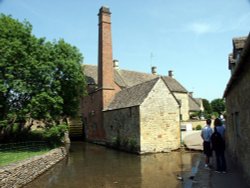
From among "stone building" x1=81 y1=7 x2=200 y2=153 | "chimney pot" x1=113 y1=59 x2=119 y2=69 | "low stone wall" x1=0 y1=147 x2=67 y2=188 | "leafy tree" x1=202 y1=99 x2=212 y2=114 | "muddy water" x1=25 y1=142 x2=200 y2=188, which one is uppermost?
"chimney pot" x1=113 y1=59 x2=119 y2=69

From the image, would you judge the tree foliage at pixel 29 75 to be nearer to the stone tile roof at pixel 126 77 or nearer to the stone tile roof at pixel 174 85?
the stone tile roof at pixel 126 77

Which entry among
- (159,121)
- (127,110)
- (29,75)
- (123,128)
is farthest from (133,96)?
(29,75)

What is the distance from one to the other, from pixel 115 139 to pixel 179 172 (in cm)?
1300

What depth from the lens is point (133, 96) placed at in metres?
24.6

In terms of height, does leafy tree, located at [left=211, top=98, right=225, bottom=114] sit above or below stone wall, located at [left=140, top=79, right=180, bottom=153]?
above

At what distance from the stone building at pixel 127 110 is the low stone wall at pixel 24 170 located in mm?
7359

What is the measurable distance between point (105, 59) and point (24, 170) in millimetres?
19327

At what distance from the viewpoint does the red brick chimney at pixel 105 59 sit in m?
29.8

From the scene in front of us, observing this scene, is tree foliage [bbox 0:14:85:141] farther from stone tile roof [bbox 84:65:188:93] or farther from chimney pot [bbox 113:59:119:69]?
chimney pot [bbox 113:59:119:69]

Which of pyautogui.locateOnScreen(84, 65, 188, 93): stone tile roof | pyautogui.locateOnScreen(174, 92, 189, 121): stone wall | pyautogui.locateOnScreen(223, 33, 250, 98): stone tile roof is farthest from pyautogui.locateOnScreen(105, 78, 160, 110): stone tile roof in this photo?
pyautogui.locateOnScreen(174, 92, 189, 121): stone wall

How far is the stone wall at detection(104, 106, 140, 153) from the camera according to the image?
21797 mm

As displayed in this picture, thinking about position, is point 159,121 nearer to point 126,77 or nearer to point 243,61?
point 243,61

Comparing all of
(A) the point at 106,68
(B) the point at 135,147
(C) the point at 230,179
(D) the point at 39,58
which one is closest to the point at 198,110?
(A) the point at 106,68

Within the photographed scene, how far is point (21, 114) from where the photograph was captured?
62.5ft
